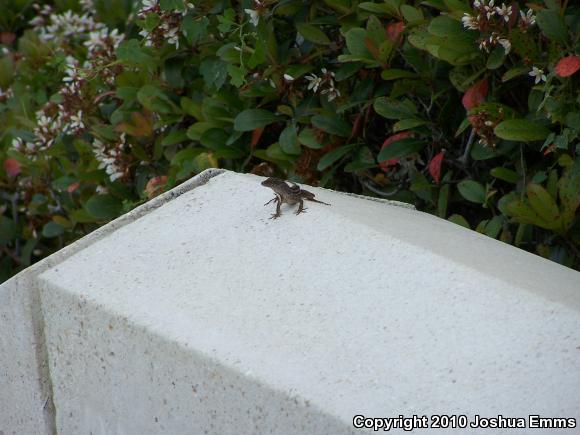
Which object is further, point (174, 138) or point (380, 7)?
point (174, 138)

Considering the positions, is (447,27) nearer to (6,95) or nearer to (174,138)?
(174,138)

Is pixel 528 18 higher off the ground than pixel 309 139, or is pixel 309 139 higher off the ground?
pixel 528 18

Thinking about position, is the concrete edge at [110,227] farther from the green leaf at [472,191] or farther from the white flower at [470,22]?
the white flower at [470,22]

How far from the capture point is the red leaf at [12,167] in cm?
468

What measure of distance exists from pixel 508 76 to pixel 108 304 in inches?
58.6

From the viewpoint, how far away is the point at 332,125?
3600 millimetres

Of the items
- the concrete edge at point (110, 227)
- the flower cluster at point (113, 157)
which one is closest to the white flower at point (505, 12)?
the concrete edge at point (110, 227)

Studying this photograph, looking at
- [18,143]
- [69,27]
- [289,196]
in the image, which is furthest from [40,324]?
[69,27]

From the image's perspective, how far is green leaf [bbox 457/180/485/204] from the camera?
10.9 ft

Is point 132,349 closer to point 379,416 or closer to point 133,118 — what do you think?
point 379,416

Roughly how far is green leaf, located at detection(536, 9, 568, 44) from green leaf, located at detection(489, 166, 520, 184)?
1.63 ft

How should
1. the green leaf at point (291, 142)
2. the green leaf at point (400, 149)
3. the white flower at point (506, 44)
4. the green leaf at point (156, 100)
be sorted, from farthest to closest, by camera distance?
1. the green leaf at point (156, 100)
2. the green leaf at point (291, 142)
3. the green leaf at point (400, 149)
4. the white flower at point (506, 44)

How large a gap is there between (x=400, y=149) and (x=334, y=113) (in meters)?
0.34

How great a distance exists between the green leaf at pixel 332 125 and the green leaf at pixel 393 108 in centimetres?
21
